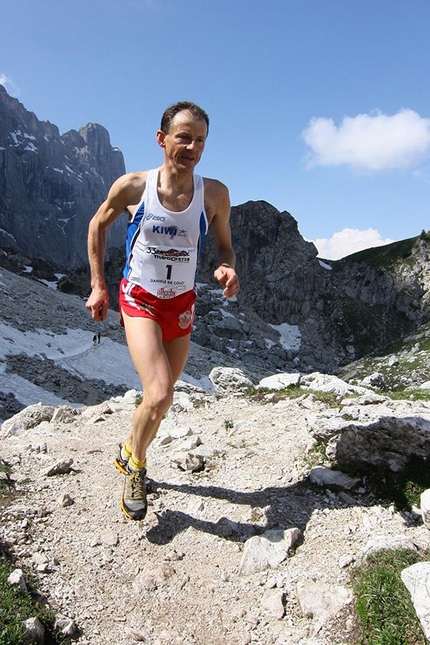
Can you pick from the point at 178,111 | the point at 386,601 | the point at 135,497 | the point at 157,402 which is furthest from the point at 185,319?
the point at 386,601

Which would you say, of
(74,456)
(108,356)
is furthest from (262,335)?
(74,456)

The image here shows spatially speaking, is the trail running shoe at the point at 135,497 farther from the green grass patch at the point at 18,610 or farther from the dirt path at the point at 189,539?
the green grass patch at the point at 18,610

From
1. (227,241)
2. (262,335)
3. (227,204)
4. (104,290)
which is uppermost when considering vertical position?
(227,204)

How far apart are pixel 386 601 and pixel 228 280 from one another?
3734 millimetres

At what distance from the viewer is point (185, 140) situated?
5.55m

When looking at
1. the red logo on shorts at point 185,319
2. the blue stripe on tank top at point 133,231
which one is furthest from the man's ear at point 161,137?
the red logo on shorts at point 185,319

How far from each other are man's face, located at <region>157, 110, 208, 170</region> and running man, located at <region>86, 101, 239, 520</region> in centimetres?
1

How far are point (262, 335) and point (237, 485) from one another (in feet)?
341

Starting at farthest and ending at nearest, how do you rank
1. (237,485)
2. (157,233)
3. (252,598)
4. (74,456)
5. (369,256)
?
(369,256) < (74,456) < (237,485) < (157,233) < (252,598)

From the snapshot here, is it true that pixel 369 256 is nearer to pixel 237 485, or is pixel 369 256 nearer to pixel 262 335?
pixel 262 335

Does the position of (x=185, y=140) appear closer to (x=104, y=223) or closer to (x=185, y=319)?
(x=104, y=223)

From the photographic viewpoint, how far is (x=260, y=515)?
5969mm

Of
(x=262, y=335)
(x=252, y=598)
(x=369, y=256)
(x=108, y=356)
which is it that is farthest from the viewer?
(x=369, y=256)

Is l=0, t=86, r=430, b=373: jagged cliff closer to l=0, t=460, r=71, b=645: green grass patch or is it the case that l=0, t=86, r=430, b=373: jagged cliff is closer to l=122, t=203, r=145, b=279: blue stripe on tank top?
l=122, t=203, r=145, b=279: blue stripe on tank top
